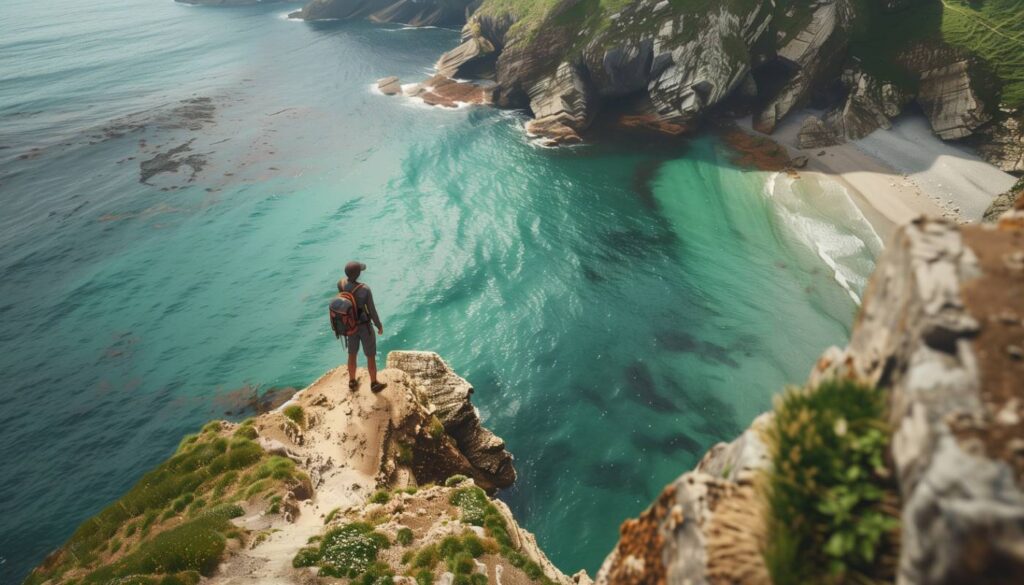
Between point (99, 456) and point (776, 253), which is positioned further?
point (776, 253)

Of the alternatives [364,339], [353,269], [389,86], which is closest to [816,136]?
[353,269]

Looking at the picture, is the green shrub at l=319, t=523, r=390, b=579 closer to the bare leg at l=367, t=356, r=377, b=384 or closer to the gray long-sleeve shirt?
the bare leg at l=367, t=356, r=377, b=384

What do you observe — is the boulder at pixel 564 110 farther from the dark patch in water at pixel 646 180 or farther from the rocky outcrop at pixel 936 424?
the rocky outcrop at pixel 936 424

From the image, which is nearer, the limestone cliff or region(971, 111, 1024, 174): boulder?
the limestone cliff

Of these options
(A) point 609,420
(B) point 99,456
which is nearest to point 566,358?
(A) point 609,420

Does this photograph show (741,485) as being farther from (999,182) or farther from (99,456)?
(999,182)

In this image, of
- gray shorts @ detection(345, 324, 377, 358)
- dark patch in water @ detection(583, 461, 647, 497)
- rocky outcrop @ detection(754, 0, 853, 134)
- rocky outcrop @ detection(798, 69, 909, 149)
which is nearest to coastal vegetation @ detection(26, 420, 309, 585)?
gray shorts @ detection(345, 324, 377, 358)
